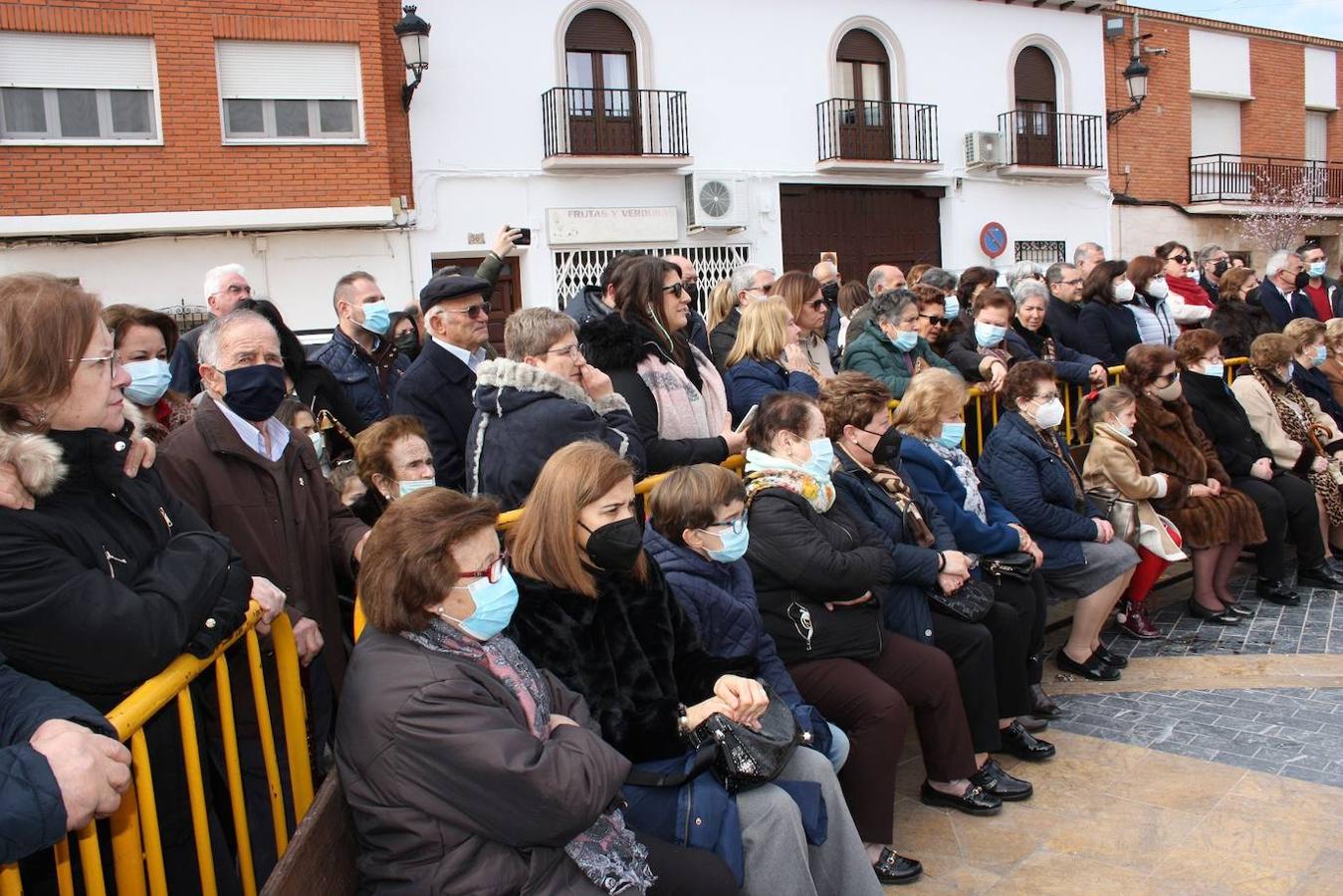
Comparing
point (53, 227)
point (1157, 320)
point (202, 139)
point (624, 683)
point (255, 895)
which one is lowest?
point (255, 895)

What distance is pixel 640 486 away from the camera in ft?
14.3

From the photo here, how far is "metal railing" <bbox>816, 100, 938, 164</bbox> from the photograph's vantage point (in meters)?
17.6

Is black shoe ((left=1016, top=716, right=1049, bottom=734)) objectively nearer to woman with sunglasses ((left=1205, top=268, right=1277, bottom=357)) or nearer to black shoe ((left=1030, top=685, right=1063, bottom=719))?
black shoe ((left=1030, top=685, right=1063, bottom=719))

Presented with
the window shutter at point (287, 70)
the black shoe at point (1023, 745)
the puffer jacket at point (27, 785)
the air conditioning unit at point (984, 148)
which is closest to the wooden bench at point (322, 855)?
the puffer jacket at point (27, 785)

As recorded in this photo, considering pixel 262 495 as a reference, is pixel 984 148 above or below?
above

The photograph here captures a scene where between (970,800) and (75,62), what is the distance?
13.5m

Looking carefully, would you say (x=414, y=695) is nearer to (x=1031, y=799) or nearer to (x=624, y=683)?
(x=624, y=683)

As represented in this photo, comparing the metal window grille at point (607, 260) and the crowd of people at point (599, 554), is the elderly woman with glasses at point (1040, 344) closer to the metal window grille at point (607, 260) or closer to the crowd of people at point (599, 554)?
the crowd of people at point (599, 554)

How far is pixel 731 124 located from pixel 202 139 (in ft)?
25.2

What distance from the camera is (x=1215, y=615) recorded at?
259 inches

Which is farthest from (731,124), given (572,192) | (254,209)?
(254,209)

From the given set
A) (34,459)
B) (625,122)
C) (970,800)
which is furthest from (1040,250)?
(34,459)

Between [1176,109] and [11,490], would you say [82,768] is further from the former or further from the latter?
[1176,109]

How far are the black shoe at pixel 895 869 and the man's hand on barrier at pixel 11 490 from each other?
288 cm
